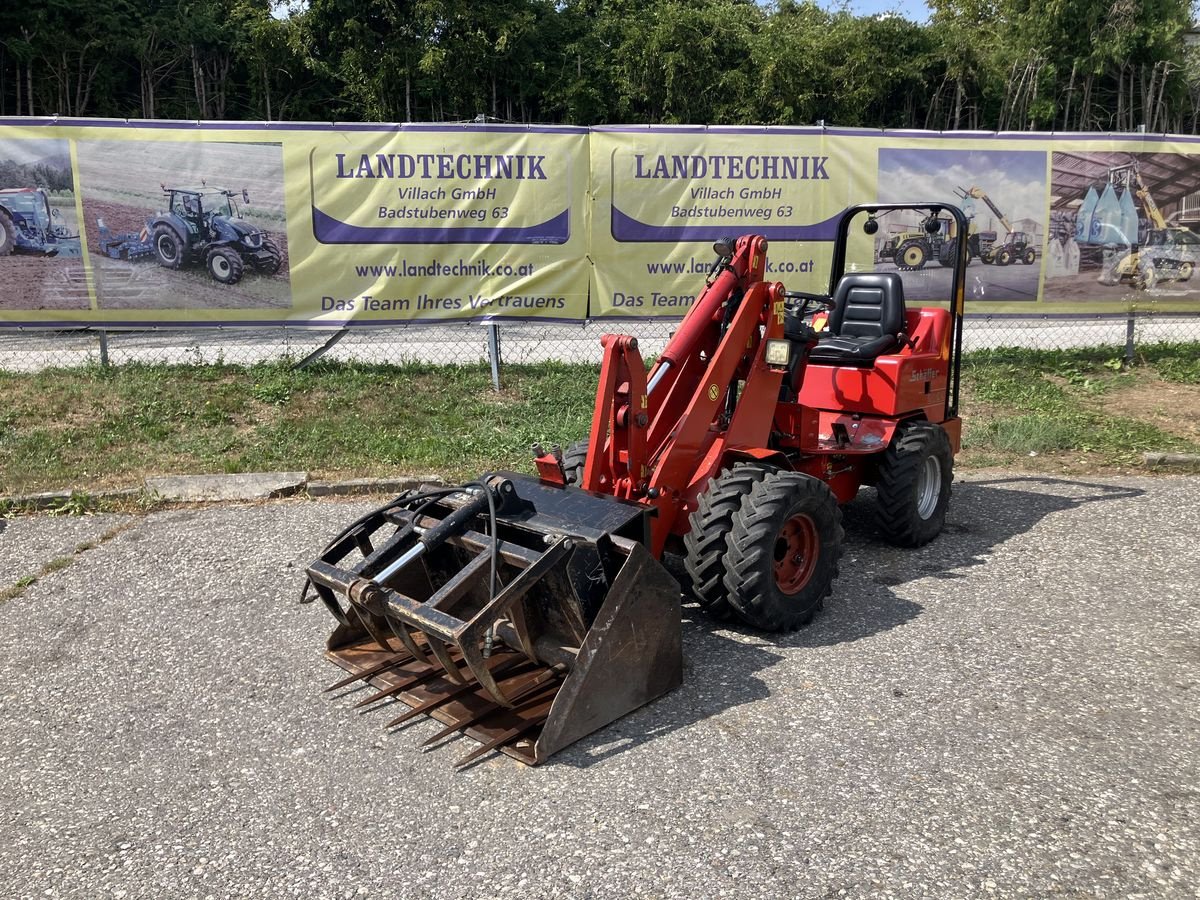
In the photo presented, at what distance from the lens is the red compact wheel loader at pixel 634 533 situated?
4.00 metres

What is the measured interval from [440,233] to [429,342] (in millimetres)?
2221

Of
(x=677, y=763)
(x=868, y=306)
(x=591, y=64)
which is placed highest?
(x=591, y=64)

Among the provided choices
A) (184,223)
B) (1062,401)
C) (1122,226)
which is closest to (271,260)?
(184,223)

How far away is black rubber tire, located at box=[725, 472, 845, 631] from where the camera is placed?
4.62m

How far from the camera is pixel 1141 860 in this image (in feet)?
10.5

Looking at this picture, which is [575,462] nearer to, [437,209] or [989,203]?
[437,209]

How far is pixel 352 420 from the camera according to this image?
8797 mm

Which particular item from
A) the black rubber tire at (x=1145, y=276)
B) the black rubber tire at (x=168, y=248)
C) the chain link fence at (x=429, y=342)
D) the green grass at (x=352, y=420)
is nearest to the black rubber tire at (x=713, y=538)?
the green grass at (x=352, y=420)

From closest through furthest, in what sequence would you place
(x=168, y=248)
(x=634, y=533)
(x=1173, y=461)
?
(x=634, y=533) < (x=1173, y=461) < (x=168, y=248)

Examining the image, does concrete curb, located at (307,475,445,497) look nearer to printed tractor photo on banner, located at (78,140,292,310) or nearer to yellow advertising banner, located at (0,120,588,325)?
yellow advertising banner, located at (0,120,588,325)

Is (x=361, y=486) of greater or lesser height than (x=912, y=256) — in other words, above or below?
below

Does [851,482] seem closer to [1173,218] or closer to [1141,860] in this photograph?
[1141,860]

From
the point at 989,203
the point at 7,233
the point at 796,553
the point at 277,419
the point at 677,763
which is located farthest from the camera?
the point at 989,203

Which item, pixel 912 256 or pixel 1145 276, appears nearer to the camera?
pixel 912 256
